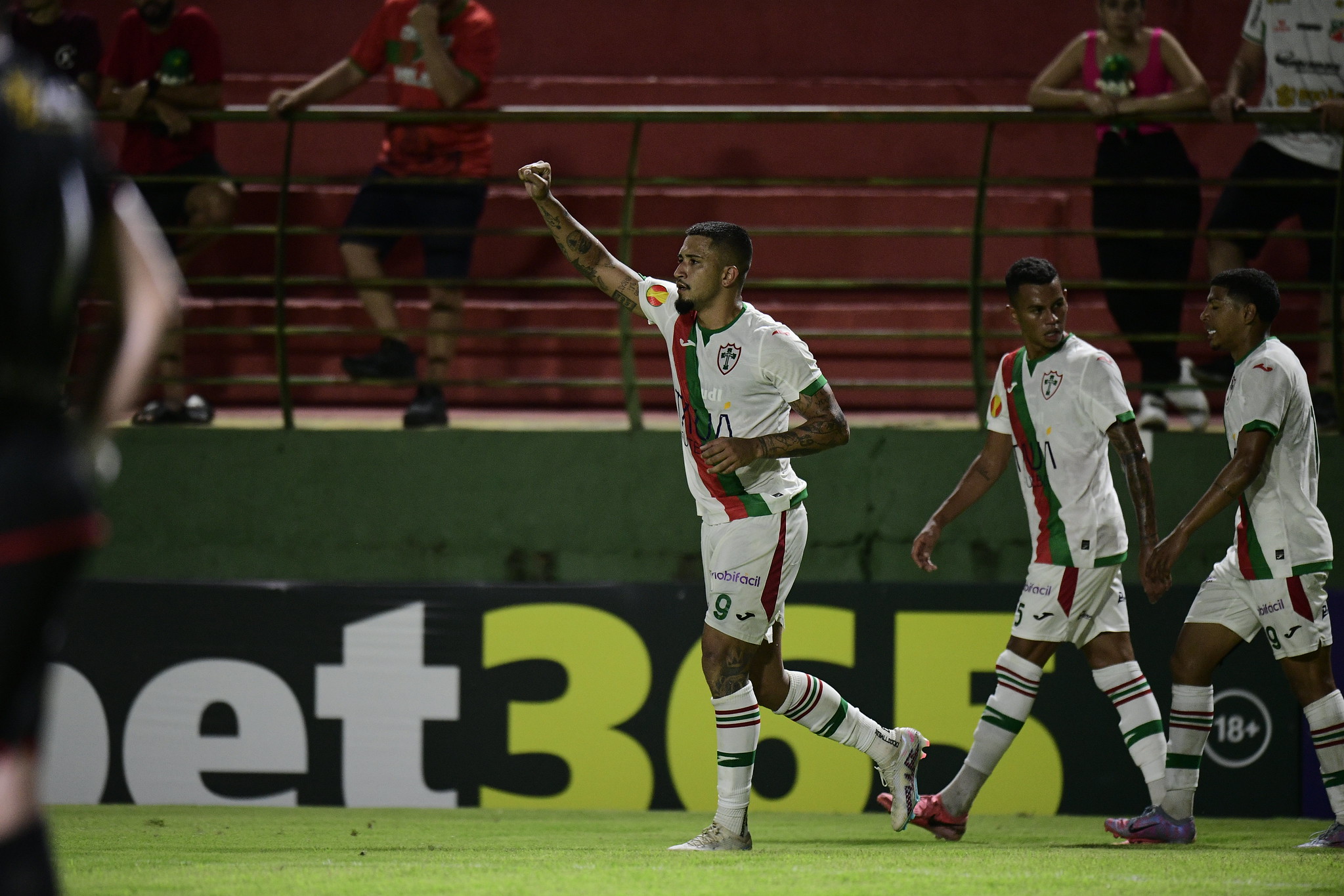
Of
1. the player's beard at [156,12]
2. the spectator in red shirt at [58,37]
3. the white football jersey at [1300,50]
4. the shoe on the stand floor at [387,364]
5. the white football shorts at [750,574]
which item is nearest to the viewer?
the white football shorts at [750,574]

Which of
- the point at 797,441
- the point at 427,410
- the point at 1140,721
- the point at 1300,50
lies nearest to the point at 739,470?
the point at 797,441

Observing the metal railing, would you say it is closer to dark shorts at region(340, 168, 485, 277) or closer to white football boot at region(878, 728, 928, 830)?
dark shorts at region(340, 168, 485, 277)

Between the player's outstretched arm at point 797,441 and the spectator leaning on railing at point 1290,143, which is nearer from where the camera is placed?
the player's outstretched arm at point 797,441

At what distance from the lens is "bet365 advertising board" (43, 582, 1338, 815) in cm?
747

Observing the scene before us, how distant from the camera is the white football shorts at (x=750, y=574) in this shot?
5531 millimetres

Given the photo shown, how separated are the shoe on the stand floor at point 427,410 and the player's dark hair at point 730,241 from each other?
277 cm

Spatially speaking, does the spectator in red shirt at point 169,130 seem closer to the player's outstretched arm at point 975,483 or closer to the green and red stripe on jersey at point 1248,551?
the player's outstretched arm at point 975,483

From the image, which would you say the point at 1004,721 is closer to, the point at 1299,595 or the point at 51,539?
the point at 1299,595

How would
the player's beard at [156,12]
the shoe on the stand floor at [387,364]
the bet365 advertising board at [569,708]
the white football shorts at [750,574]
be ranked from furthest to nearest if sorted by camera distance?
the player's beard at [156,12]
the shoe on the stand floor at [387,364]
the bet365 advertising board at [569,708]
the white football shorts at [750,574]

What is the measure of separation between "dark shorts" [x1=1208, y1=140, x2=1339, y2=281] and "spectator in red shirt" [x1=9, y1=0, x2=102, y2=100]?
265 inches

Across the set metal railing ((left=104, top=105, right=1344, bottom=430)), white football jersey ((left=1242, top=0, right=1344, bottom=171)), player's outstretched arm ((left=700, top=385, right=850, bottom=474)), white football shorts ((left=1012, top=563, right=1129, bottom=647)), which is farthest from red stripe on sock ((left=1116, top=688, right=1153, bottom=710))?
white football jersey ((left=1242, top=0, right=1344, bottom=171))

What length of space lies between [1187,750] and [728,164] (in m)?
6.27

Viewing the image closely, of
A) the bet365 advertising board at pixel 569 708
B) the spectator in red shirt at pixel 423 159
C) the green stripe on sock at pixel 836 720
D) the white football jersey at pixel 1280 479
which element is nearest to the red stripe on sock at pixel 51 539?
the green stripe on sock at pixel 836 720

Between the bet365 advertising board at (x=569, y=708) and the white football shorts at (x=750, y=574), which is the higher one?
the white football shorts at (x=750, y=574)
